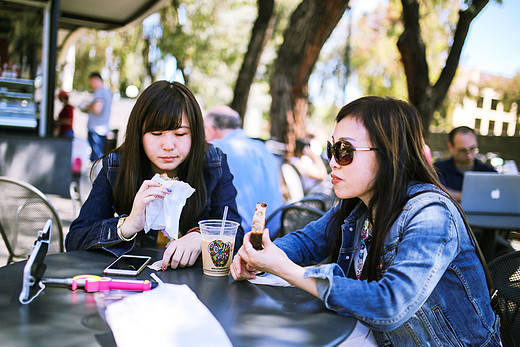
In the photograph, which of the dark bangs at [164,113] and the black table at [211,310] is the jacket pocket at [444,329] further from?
the dark bangs at [164,113]

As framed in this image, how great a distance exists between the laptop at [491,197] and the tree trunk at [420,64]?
10.3ft

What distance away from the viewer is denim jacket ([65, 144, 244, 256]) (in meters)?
2.12

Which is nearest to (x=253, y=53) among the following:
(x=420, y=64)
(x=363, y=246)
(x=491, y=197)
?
(x=420, y=64)

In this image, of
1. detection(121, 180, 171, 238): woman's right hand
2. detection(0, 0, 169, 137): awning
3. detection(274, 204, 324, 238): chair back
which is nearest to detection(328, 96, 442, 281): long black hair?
detection(121, 180, 171, 238): woman's right hand

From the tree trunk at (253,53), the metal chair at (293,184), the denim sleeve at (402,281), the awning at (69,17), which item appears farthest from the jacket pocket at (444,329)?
the tree trunk at (253,53)

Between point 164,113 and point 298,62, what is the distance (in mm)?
6117

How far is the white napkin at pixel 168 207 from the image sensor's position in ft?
6.54

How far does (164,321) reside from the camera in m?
1.34

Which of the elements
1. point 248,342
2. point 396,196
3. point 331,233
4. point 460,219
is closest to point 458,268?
point 460,219

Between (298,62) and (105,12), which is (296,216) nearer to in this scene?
(298,62)

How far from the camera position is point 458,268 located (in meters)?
1.70

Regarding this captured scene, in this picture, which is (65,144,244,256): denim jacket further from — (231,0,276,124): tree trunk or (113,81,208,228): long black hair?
(231,0,276,124): tree trunk

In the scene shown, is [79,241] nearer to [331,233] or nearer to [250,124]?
[331,233]

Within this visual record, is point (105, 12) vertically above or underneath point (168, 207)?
above
